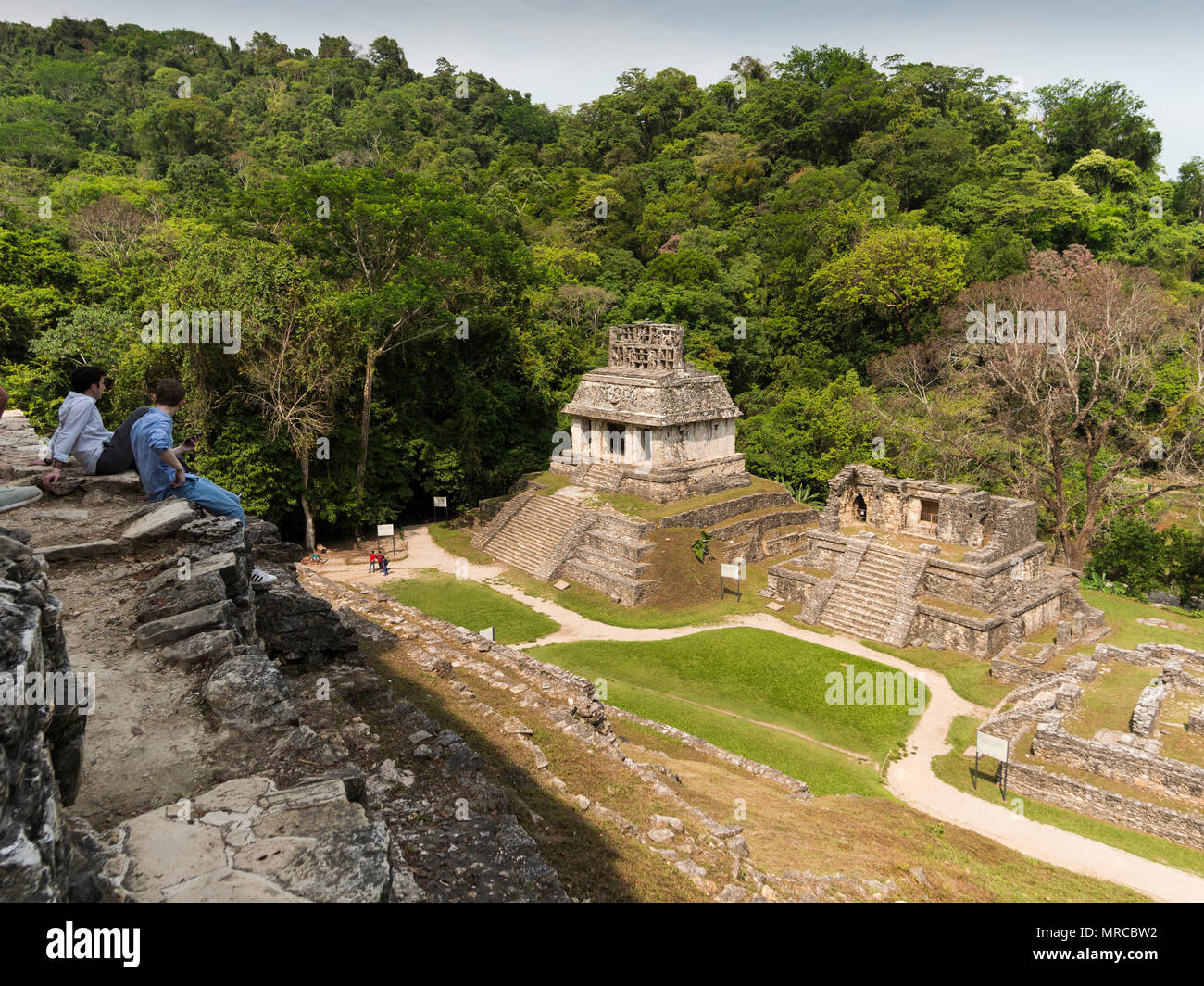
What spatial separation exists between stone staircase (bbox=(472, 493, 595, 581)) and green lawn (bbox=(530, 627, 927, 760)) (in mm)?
5175

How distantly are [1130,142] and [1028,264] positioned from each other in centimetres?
2440

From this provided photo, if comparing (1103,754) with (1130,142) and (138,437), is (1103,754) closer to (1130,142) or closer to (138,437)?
(138,437)

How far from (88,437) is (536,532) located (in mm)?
16349

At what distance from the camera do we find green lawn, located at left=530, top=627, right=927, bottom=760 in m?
14.1

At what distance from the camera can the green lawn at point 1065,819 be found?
10.4m

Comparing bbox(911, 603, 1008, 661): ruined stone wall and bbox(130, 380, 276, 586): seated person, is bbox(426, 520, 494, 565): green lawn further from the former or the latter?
bbox(130, 380, 276, 586): seated person

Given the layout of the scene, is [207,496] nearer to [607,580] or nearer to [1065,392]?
[607,580]

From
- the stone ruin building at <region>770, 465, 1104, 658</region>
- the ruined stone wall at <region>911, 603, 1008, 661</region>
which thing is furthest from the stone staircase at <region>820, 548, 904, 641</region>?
the ruined stone wall at <region>911, 603, 1008, 661</region>

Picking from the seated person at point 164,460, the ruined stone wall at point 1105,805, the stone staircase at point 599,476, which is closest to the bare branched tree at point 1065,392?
the stone staircase at point 599,476

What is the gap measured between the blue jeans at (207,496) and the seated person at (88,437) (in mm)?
371

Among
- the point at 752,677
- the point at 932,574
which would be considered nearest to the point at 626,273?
A: the point at 932,574

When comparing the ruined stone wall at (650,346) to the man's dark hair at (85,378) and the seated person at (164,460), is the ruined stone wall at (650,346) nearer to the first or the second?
the seated person at (164,460)

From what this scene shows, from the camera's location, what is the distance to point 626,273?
42.3 metres

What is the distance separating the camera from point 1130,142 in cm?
4862
